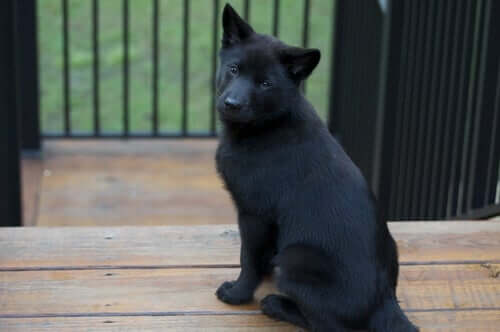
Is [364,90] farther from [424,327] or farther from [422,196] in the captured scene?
[424,327]

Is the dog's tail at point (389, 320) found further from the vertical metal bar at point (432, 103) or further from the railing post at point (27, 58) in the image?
the railing post at point (27, 58)

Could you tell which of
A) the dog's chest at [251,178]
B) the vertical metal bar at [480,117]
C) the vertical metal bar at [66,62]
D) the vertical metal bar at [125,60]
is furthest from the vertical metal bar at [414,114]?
the vertical metal bar at [66,62]

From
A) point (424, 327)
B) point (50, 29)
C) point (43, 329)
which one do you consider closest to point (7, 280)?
point (43, 329)

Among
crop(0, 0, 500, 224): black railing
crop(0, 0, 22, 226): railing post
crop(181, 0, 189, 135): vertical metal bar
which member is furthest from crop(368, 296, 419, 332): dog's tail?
crop(181, 0, 189, 135): vertical metal bar

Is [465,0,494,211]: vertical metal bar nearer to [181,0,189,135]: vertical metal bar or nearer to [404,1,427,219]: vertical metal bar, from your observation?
[404,1,427,219]: vertical metal bar

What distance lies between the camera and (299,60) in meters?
2.15

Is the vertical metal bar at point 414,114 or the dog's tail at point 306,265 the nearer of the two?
the dog's tail at point 306,265

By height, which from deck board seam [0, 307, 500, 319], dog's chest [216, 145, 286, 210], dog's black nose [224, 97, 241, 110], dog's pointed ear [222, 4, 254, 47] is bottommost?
deck board seam [0, 307, 500, 319]

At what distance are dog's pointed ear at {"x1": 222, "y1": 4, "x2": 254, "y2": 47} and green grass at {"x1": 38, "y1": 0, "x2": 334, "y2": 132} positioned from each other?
3.14 m

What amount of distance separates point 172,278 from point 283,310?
0.38 meters

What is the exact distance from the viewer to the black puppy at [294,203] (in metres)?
2.00

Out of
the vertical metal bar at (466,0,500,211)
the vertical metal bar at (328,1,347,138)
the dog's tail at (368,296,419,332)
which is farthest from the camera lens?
the vertical metal bar at (328,1,347,138)

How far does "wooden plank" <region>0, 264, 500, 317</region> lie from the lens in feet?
7.19

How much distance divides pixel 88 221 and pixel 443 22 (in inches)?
77.6
